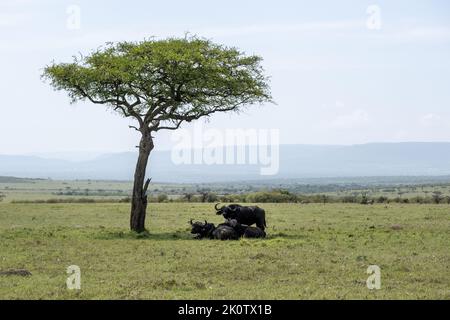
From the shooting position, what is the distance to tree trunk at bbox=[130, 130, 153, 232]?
3187 centimetres

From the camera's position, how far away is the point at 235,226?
1125 inches

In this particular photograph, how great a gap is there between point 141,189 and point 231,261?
40.3 feet

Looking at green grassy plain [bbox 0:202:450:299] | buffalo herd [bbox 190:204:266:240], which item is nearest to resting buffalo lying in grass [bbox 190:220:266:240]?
buffalo herd [bbox 190:204:266:240]

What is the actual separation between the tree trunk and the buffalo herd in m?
3.66

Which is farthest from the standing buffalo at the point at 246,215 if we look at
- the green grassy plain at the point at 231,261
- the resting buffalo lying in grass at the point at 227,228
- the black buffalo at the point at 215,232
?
the black buffalo at the point at 215,232

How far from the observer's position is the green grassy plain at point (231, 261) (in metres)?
15.9

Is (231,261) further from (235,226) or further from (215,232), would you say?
(235,226)

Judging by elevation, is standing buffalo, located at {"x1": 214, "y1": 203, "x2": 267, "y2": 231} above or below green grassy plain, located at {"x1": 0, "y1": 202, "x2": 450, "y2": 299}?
above

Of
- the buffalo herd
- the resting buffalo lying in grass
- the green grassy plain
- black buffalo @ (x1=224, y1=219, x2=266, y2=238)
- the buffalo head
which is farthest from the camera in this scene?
the buffalo head

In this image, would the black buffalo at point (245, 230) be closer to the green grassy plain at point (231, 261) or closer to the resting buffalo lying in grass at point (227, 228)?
the resting buffalo lying in grass at point (227, 228)

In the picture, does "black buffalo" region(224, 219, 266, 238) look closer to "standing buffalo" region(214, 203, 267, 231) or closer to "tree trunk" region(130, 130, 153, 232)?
"standing buffalo" region(214, 203, 267, 231)

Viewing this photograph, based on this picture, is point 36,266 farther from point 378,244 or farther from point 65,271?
point 378,244

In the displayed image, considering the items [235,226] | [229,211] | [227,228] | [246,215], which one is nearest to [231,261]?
[227,228]
